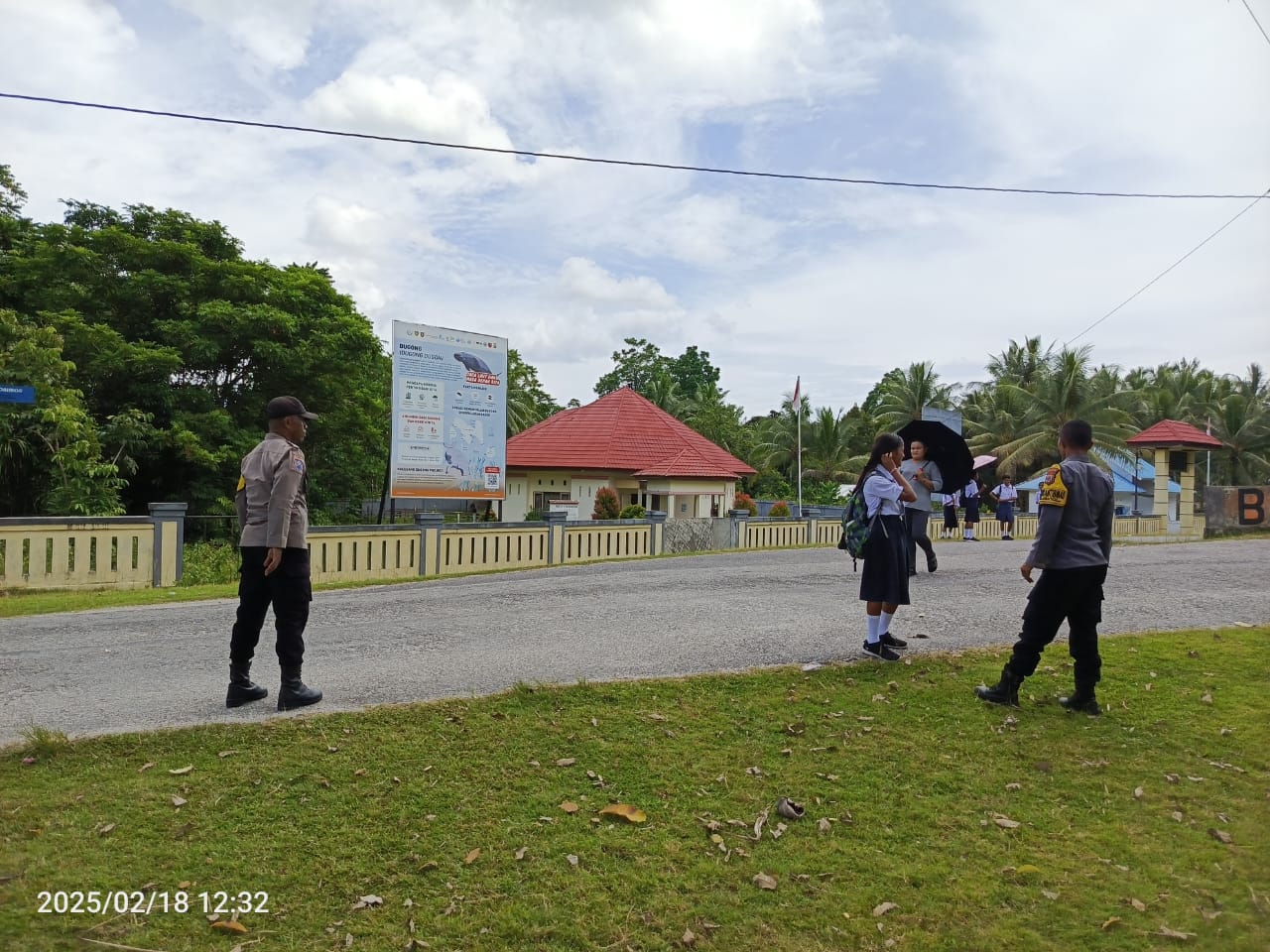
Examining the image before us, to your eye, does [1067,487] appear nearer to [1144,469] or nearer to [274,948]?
[274,948]

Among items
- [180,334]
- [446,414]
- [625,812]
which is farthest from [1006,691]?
[180,334]

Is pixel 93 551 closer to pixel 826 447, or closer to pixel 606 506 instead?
pixel 606 506

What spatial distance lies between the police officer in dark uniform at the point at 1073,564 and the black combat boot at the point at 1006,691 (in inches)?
0.6

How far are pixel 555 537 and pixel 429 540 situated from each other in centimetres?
267

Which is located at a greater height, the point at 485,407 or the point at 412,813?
the point at 485,407

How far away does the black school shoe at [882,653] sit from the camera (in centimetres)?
620

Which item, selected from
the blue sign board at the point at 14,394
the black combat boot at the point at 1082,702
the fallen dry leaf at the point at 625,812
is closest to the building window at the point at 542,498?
the blue sign board at the point at 14,394

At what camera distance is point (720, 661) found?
6301mm

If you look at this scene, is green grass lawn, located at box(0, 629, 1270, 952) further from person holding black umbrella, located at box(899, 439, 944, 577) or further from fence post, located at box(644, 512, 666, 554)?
fence post, located at box(644, 512, 666, 554)

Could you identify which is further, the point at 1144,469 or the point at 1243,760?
the point at 1144,469

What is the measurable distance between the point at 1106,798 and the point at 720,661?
2.77 m

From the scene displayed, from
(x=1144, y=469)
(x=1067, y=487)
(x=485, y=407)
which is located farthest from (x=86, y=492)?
(x=1144, y=469)

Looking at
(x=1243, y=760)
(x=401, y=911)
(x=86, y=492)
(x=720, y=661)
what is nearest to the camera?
(x=401, y=911)

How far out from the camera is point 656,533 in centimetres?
1859
